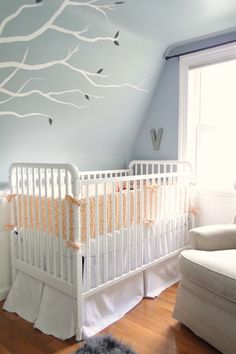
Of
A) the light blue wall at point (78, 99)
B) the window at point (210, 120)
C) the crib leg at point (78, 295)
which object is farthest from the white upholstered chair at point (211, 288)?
the light blue wall at point (78, 99)

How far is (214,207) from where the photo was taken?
2.71m

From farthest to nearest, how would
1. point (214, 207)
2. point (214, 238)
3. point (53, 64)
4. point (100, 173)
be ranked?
point (100, 173), point (214, 207), point (53, 64), point (214, 238)

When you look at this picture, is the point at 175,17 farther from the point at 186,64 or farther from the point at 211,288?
the point at 211,288

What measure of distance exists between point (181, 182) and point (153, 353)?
54.7 inches

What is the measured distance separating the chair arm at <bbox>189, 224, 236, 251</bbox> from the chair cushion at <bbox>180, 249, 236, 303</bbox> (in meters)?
0.07

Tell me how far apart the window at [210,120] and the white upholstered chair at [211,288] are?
2.95ft

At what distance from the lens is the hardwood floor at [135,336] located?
64.2 inches

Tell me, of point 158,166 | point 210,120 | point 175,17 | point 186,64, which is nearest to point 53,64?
point 175,17

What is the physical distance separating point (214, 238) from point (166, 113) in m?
1.51

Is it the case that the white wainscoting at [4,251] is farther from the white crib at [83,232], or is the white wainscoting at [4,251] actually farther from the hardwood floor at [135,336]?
the hardwood floor at [135,336]

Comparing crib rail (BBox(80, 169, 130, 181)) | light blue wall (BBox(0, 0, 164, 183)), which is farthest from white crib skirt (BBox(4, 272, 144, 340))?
crib rail (BBox(80, 169, 130, 181))

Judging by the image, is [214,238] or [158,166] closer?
[214,238]

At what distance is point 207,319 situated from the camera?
1.65m

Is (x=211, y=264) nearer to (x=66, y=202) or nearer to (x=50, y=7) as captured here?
(x=66, y=202)
